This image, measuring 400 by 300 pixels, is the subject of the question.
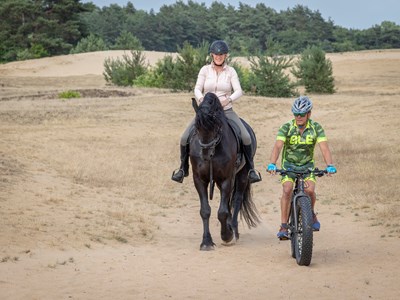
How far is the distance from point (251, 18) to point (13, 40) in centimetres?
3861

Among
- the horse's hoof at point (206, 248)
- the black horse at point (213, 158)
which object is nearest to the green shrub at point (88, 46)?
the black horse at point (213, 158)

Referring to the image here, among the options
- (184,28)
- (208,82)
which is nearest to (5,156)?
(208,82)

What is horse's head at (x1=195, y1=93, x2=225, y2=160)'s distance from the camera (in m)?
10.6

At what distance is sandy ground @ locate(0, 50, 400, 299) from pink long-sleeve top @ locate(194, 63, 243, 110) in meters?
2.27

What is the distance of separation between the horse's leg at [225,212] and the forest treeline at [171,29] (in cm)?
6732

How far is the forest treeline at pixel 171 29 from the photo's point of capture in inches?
3219

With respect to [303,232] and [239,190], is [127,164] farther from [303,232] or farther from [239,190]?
[303,232]

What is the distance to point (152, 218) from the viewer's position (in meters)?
14.0

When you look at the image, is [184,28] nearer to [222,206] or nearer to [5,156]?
[5,156]

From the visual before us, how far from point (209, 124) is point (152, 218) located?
3.87 m

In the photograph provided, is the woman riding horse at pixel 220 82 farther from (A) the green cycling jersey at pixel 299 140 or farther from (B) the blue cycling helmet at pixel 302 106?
(B) the blue cycling helmet at pixel 302 106

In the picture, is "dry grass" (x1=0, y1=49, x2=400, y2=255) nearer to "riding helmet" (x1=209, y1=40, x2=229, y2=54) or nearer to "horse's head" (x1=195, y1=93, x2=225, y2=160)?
"horse's head" (x1=195, y1=93, x2=225, y2=160)

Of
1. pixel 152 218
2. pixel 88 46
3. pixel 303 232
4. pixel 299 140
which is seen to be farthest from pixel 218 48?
pixel 88 46

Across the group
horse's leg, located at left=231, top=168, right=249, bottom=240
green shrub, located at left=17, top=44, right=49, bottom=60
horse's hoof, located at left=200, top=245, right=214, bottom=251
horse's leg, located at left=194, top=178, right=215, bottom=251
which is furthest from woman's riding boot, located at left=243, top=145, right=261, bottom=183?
green shrub, located at left=17, top=44, right=49, bottom=60
